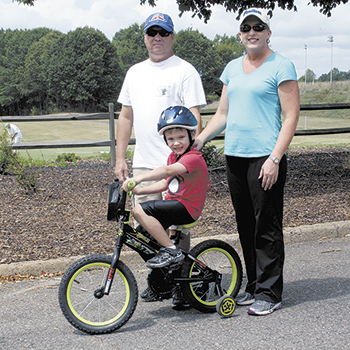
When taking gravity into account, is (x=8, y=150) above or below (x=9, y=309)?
above

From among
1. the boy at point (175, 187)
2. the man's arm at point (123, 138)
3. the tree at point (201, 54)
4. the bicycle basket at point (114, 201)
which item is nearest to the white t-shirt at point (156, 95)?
the man's arm at point (123, 138)

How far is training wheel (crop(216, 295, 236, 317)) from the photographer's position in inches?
143

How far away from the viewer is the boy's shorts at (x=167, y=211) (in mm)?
3465

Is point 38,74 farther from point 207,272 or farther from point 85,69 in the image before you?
point 207,272

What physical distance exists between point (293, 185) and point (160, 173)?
544 centimetres

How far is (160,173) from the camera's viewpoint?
3.39 metres

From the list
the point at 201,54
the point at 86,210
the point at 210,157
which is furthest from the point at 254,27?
the point at 201,54

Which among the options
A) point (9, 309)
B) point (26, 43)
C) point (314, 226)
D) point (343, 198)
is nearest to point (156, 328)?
point (9, 309)

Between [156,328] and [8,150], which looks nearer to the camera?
[156,328]

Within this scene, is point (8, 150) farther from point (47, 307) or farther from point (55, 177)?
point (47, 307)

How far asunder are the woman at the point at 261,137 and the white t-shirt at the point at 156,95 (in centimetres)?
27

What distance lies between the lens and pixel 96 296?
11.2ft

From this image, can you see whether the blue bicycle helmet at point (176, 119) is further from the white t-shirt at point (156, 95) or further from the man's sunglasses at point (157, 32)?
the man's sunglasses at point (157, 32)

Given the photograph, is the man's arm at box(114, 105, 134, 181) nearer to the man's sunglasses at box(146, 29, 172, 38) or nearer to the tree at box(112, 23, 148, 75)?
the man's sunglasses at box(146, 29, 172, 38)
